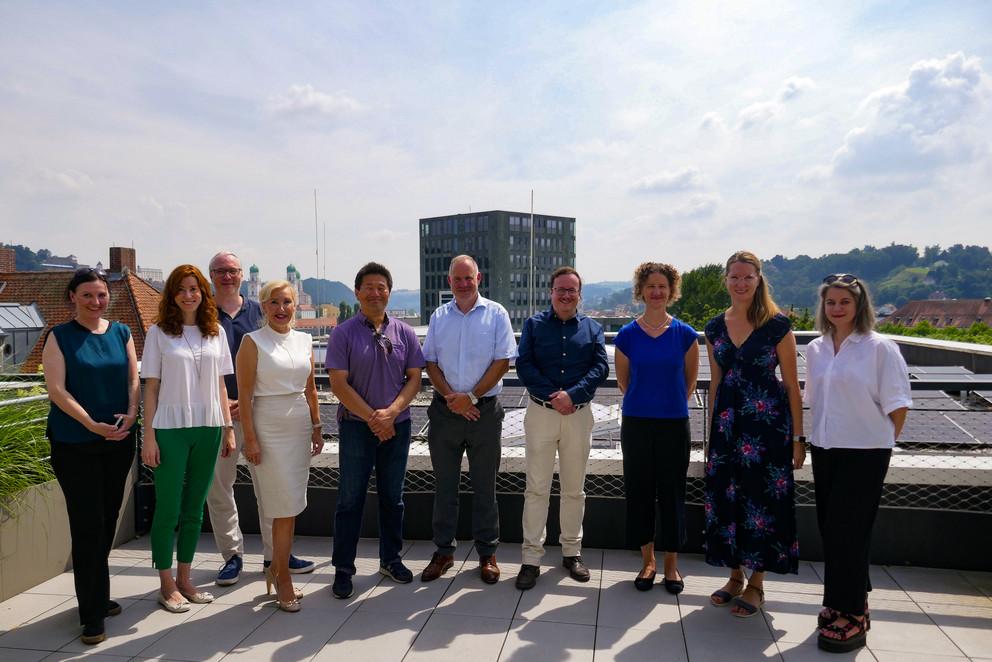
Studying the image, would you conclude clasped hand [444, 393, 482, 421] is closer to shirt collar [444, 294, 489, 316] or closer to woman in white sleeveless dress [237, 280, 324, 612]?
shirt collar [444, 294, 489, 316]

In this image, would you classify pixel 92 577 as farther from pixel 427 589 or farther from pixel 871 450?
pixel 871 450

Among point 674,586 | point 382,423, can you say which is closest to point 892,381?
point 674,586

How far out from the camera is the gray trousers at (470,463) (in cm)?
336

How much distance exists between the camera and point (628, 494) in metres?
3.28

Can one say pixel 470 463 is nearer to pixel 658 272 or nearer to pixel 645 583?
pixel 645 583

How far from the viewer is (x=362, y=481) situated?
324 cm

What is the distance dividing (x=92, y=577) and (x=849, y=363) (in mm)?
3387

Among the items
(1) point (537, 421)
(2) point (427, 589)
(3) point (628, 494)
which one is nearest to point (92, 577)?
(2) point (427, 589)

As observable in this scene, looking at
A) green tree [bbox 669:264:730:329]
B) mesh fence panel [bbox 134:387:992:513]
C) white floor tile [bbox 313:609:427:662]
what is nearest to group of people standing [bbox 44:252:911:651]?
white floor tile [bbox 313:609:427:662]

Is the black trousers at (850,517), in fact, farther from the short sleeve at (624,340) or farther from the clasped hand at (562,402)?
the clasped hand at (562,402)

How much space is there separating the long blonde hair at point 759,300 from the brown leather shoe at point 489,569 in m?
1.79

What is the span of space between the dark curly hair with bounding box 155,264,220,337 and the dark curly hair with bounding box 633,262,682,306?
6.97 ft

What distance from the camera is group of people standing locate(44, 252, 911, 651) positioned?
2.73 metres

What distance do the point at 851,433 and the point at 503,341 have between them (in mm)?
1654
